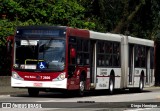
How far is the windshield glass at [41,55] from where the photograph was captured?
27.3 m

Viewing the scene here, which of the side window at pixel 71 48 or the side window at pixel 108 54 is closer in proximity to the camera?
the side window at pixel 71 48

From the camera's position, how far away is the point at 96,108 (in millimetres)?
19734

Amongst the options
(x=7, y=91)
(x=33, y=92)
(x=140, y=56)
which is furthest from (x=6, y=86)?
(x=140, y=56)

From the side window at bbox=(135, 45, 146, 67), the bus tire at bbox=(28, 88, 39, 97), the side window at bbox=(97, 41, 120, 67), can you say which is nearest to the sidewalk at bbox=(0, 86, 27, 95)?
the bus tire at bbox=(28, 88, 39, 97)

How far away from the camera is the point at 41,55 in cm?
2736

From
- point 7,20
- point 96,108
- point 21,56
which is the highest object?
point 7,20

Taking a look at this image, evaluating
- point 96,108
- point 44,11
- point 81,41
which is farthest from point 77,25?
point 96,108

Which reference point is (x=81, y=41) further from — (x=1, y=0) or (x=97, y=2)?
(x=97, y=2)

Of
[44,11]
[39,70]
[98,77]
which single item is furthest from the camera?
[44,11]

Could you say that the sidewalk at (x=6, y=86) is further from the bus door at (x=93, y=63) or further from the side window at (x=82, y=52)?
the side window at (x=82, y=52)

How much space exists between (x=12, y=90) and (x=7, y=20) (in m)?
4.85

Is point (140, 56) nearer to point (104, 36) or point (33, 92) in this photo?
point (104, 36)

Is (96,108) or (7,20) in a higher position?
(7,20)

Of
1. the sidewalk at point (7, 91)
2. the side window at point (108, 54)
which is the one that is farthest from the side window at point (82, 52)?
the sidewalk at point (7, 91)
